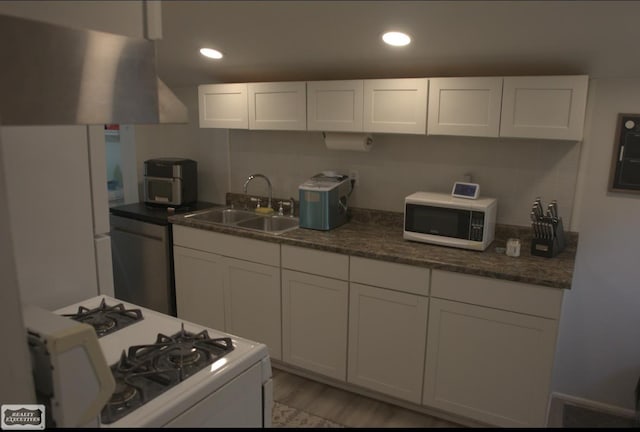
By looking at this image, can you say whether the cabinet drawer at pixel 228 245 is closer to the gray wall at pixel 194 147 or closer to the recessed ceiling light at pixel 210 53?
the gray wall at pixel 194 147

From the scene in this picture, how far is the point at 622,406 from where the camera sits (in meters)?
2.75

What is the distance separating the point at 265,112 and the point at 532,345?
205 cm

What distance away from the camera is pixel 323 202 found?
3.00m

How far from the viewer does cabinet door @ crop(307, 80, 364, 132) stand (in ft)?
9.33

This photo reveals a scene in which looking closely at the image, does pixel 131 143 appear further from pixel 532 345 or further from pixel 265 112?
pixel 532 345

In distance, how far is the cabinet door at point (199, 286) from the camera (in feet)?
10.5

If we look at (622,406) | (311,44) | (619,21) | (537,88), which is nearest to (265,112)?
(311,44)

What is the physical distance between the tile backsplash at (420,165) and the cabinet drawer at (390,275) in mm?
668

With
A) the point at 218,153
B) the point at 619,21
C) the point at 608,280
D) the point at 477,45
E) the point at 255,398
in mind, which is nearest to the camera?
the point at 255,398

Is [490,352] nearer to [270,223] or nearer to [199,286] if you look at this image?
[270,223]

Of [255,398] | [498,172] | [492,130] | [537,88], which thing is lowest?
[255,398]

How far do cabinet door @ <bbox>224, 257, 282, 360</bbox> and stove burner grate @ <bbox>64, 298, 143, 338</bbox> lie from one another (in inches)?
50.5

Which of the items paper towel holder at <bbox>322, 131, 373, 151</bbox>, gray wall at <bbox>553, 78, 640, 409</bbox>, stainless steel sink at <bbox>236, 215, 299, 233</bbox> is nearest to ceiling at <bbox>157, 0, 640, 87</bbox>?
gray wall at <bbox>553, 78, 640, 409</bbox>

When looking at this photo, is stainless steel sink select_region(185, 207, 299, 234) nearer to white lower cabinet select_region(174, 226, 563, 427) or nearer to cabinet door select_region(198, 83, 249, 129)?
white lower cabinet select_region(174, 226, 563, 427)
